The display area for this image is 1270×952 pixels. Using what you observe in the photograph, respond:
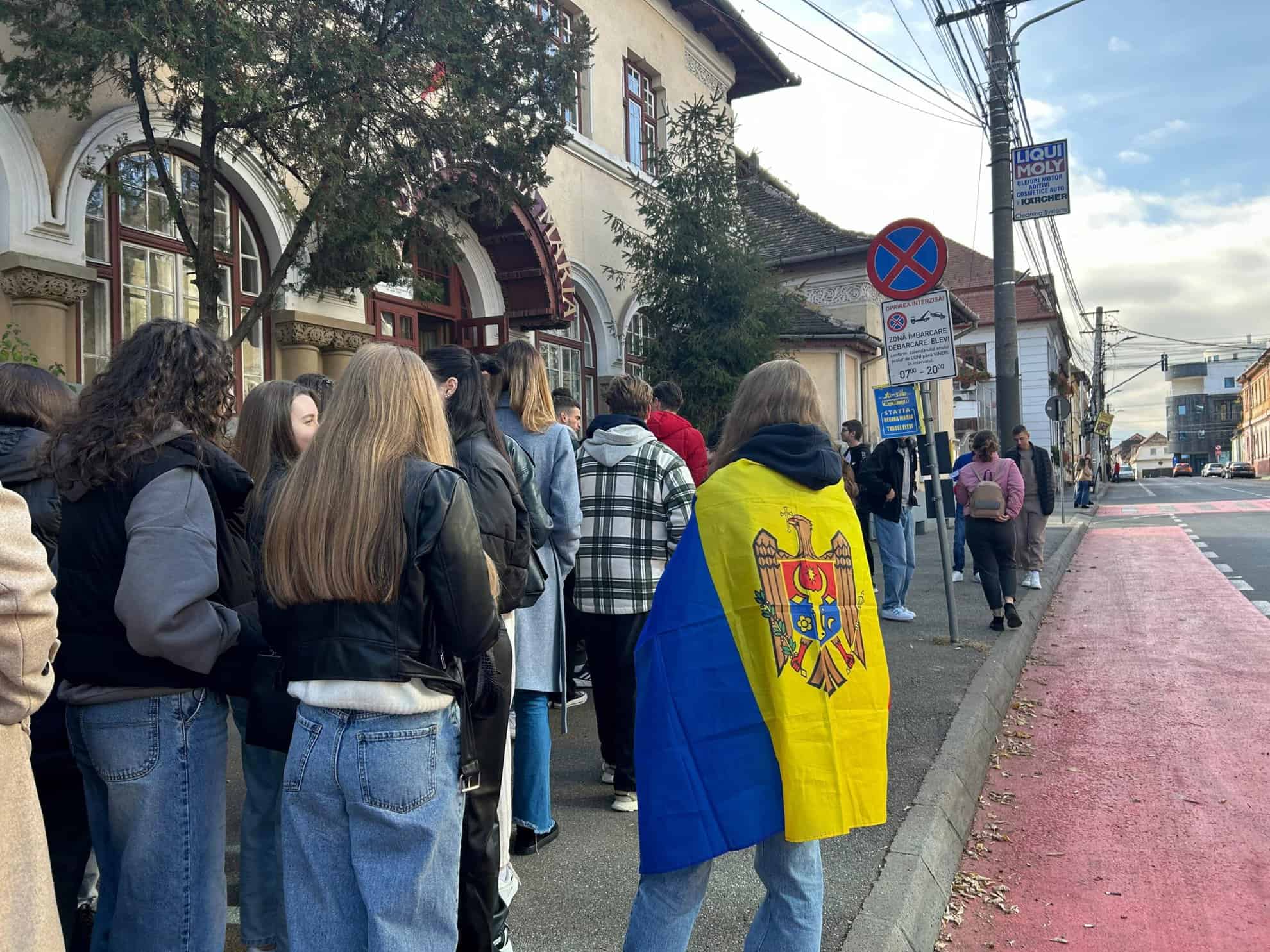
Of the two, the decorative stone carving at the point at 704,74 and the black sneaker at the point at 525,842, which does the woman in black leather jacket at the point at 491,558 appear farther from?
the decorative stone carving at the point at 704,74

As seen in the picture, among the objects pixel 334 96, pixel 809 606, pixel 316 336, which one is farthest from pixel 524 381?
pixel 316 336

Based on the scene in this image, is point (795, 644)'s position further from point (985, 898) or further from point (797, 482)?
point (985, 898)

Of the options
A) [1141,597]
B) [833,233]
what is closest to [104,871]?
Result: [1141,597]

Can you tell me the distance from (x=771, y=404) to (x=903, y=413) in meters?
6.17

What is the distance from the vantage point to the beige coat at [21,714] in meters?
1.59

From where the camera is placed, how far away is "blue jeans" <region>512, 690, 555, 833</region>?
383cm

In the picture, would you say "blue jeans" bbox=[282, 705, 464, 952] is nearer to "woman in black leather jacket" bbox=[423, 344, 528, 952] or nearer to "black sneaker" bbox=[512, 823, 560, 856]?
"woman in black leather jacket" bbox=[423, 344, 528, 952]

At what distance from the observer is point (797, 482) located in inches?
104

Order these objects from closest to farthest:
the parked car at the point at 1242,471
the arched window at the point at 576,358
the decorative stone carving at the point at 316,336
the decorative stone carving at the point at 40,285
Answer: the decorative stone carving at the point at 40,285
the decorative stone carving at the point at 316,336
the arched window at the point at 576,358
the parked car at the point at 1242,471

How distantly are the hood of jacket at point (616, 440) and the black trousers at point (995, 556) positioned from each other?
516cm

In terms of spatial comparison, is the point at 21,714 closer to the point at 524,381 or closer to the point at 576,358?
the point at 524,381

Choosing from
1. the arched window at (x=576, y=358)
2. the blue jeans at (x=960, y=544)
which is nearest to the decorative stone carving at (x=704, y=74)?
the arched window at (x=576, y=358)

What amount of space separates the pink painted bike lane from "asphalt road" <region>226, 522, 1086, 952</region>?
399 millimetres

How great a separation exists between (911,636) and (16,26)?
309 inches
